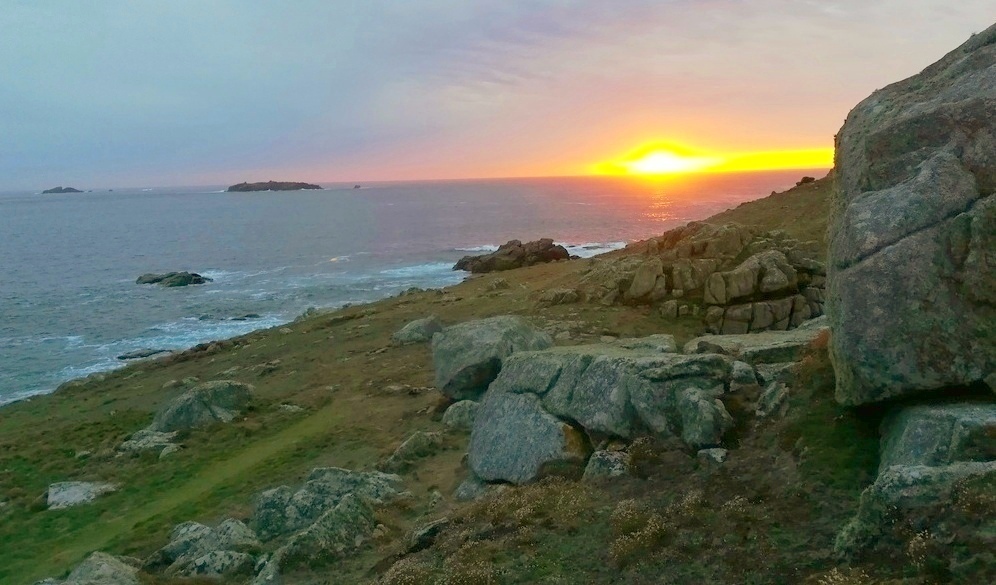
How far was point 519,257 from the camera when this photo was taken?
8394 cm

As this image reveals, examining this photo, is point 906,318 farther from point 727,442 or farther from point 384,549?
point 384,549

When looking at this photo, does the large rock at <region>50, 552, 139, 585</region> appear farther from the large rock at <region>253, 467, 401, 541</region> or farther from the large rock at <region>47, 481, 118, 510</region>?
the large rock at <region>47, 481, 118, 510</region>

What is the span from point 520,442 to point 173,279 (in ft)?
274

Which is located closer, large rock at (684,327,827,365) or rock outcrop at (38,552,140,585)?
rock outcrop at (38,552,140,585)

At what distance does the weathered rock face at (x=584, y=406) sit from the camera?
14477mm

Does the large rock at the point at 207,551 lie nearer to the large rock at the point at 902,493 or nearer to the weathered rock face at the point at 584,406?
the weathered rock face at the point at 584,406

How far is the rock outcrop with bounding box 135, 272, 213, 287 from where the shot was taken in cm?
8681

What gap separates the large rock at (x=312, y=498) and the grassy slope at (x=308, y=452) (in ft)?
3.29

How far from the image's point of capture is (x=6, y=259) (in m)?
119

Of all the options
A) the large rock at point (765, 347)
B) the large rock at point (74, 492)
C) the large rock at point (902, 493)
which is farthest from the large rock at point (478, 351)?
the large rock at point (902, 493)

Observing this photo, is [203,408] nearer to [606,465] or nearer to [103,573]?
[103,573]

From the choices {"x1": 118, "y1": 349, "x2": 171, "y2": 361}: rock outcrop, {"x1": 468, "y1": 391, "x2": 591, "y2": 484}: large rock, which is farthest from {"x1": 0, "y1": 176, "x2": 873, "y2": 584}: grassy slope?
{"x1": 118, "y1": 349, "x2": 171, "y2": 361}: rock outcrop

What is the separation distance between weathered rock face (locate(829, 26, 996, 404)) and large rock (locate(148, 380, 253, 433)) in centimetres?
2597

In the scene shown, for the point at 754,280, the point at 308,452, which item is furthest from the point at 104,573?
the point at 754,280
